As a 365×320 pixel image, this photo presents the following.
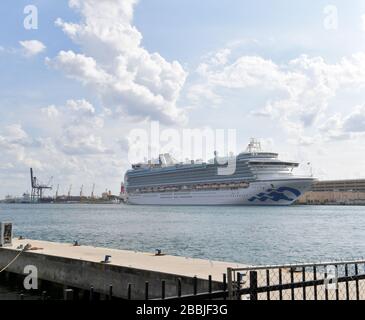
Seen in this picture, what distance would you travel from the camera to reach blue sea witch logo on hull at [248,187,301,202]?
378 ft

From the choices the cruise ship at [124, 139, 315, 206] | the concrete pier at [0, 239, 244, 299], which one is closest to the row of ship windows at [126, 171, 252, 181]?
the cruise ship at [124, 139, 315, 206]

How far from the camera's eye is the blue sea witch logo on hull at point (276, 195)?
115062 millimetres

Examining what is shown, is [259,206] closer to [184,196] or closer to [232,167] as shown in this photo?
[232,167]

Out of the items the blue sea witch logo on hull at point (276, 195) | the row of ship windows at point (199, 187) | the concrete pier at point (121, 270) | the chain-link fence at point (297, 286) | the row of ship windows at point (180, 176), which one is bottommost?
the concrete pier at point (121, 270)

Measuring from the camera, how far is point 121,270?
14.4 m

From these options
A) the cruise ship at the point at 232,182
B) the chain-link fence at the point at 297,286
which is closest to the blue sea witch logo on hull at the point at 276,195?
the cruise ship at the point at 232,182

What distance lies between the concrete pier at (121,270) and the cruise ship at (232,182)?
9938 cm

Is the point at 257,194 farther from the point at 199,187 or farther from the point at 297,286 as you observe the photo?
the point at 297,286

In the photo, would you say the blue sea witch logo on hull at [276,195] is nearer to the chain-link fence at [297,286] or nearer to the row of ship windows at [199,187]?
the row of ship windows at [199,187]

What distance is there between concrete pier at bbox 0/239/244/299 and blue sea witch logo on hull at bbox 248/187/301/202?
99.0 m

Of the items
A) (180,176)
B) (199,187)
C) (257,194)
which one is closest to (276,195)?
(257,194)

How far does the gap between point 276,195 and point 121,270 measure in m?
106

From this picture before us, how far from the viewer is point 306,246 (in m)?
36.5
